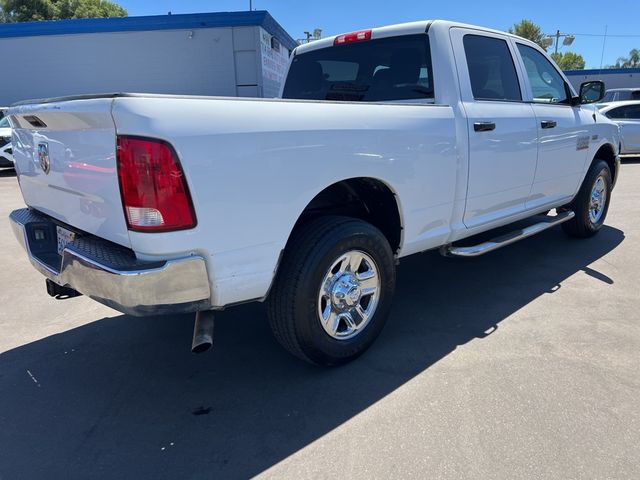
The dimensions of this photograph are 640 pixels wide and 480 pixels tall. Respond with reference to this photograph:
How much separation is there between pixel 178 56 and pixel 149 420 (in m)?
18.4

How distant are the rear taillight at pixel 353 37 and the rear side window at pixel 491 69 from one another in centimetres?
75

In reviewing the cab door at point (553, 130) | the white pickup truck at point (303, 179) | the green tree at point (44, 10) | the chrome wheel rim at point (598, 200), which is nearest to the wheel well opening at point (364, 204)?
the white pickup truck at point (303, 179)

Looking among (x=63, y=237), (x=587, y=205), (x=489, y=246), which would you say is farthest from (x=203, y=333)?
(x=587, y=205)

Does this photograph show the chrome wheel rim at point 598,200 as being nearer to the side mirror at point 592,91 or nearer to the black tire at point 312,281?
the side mirror at point 592,91

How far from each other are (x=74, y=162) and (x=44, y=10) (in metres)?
38.8

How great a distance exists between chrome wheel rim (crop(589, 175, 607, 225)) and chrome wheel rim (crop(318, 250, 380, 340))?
3.57 m

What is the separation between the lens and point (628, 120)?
12.8 m

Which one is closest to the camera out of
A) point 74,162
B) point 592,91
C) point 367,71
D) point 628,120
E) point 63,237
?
point 74,162

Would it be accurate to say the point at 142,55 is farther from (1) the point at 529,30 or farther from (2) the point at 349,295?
(1) the point at 529,30

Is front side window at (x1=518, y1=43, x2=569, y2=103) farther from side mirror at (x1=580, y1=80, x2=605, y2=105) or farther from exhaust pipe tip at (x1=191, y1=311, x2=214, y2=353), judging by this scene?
exhaust pipe tip at (x1=191, y1=311, x2=214, y2=353)

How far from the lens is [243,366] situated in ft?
9.84

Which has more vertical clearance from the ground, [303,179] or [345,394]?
[303,179]

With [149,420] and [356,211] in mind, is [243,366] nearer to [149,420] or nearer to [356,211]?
[149,420]

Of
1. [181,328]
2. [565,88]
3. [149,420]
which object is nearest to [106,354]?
[181,328]
